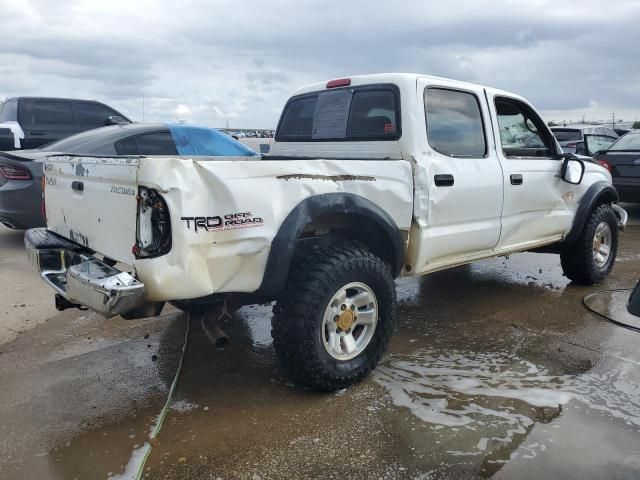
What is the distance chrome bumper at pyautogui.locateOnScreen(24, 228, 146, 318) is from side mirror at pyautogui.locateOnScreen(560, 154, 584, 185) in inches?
160

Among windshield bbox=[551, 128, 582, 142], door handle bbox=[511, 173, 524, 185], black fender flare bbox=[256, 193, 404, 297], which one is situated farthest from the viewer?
windshield bbox=[551, 128, 582, 142]

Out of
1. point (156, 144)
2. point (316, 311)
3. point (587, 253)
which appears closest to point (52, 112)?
point (156, 144)

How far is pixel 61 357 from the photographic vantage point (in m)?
4.01

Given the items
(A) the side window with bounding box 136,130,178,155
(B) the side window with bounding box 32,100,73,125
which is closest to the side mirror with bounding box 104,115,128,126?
(B) the side window with bounding box 32,100,73,125

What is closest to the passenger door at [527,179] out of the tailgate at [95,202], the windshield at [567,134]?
the tailgate at [95,202]

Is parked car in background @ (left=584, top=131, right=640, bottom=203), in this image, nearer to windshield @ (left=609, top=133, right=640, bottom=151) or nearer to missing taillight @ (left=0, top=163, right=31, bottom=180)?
windshield @ (left=609, top=133, right=640, bottom=151)

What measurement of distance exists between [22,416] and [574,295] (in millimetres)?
4888

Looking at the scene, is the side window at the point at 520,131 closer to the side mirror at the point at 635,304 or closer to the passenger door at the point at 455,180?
the passenger door at the point at 455,180

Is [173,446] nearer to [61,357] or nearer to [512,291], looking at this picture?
[61,357]

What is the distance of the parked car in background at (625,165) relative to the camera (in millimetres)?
9430

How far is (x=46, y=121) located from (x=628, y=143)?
10.4m

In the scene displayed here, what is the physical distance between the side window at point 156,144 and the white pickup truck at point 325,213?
100 inches

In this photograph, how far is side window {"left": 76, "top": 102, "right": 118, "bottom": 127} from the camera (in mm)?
10078

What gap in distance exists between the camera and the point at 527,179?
4816 mm
